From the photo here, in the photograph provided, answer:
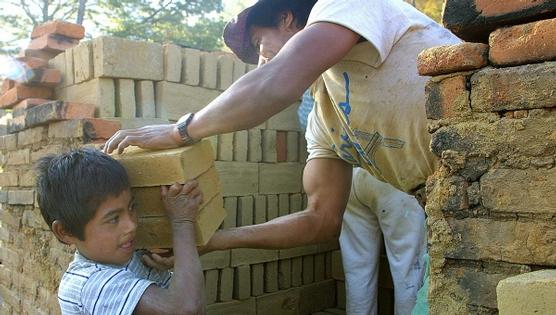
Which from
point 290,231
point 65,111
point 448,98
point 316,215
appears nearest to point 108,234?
point 290,231

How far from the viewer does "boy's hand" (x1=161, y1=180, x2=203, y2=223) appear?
6.46 feet

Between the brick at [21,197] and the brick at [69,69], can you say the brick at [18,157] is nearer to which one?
the brick at [21,197]

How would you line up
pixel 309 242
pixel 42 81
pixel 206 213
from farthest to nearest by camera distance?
pixel 42 81 < pixel 309 242 < pixel 206 213

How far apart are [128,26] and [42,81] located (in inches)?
517

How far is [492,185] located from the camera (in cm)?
142

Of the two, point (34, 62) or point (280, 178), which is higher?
point (34, 62)

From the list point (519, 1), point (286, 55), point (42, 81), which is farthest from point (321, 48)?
point (42, 81)

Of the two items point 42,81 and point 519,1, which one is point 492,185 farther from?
point 42,81

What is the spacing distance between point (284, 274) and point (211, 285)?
77cm

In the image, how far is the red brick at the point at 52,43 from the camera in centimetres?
416

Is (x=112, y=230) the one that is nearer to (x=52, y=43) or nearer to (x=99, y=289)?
(x=99, y=289)

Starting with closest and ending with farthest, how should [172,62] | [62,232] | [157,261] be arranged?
[62,232], [157,261], [172,62]

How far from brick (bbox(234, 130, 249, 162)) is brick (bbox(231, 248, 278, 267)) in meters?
0.67

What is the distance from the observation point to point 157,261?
2.20m
